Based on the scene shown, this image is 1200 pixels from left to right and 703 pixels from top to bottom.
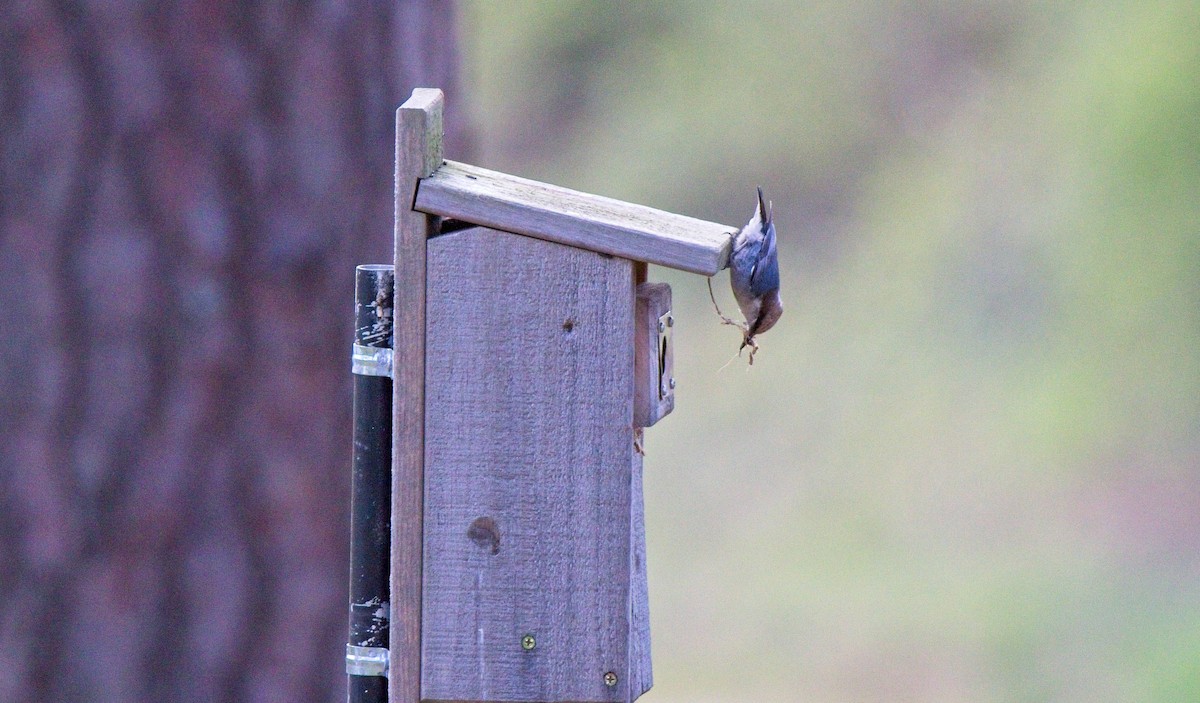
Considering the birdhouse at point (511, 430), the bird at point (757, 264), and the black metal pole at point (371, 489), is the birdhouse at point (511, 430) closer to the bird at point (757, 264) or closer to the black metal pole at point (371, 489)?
the black metal pole at point (371, 489)

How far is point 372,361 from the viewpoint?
192 cm

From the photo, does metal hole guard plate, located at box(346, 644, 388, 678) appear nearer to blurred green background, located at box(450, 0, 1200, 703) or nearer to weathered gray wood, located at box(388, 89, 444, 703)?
weathered gray wood, located at box(388, 89, 444, 703)

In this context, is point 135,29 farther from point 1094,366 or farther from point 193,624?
point 1094,366

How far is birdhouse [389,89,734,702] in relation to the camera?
1.84 meters

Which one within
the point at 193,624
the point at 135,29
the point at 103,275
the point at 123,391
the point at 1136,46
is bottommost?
the point at 193,624

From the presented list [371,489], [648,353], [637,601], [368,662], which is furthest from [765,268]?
[368,662]

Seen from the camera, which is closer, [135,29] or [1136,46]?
[135,29]

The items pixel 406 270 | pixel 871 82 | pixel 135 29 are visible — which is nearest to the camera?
pixel 406 270

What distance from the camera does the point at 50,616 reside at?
264 centimetres

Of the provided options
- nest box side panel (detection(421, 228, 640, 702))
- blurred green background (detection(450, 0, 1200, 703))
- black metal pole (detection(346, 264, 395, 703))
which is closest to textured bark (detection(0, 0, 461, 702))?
black metal pole (detection(346, 264, 395, 703))

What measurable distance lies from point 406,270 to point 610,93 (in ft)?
34.2

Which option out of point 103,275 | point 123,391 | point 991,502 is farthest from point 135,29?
point 991,502

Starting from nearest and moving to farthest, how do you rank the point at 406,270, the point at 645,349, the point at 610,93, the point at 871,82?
1. the point at 406,270
2. the point at 645,349
3. the point at 871,82
4. the point at 610,93

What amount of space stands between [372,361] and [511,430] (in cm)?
22
